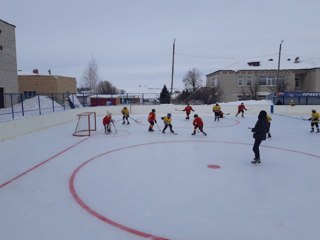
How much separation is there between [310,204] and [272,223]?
96cm

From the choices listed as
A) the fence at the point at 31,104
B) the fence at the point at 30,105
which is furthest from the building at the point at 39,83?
the fence at the point at 30,105

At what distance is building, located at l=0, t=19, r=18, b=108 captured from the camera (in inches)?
645

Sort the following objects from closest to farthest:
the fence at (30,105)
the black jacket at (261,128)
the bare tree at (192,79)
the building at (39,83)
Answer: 1. the black jacket at (261,128)
2. the fence at (30,105)
3. the building at (39,83)
4. the bare tree at (192,79)

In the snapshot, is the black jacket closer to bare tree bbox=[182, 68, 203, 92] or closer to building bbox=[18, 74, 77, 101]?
building bbox=[18, 74, 77, 101]

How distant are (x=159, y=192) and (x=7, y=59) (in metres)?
16.1

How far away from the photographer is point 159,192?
451 cm

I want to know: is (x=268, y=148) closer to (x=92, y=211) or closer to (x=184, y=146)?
(x=184, y=146)

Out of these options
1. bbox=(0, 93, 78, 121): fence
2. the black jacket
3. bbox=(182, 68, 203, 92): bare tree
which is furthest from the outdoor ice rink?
bbox=(182, 68, 203, 92): bare tree

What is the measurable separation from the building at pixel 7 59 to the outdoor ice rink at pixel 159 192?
9.96m

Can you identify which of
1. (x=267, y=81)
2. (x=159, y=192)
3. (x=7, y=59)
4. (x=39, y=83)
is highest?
(x=7, y=59)

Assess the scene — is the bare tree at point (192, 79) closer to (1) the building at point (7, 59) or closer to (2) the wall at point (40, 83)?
(2) the wall at point (40, 83)

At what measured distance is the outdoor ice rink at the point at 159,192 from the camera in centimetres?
327

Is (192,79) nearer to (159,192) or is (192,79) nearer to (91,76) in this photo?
(91,76)

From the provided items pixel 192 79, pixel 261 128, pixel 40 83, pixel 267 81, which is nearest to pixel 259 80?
pixel 267 81
